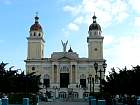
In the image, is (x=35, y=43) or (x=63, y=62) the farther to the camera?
(x=35, y=43)

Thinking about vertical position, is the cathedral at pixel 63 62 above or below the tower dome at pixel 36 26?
below

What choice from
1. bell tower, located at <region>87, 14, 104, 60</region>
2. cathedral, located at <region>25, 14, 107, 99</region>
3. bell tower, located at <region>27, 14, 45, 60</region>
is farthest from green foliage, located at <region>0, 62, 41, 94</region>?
bell tower, located at <region>87, 14, 104, 60</region>

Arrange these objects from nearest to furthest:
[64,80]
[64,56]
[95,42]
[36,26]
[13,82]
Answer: [13,82], [64,56], [64,80], [95,42], [36,26]

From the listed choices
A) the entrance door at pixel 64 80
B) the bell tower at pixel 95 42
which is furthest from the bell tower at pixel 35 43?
the bell tower at pixel 95 42

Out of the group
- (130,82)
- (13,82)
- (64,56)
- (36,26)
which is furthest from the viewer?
(36,26)

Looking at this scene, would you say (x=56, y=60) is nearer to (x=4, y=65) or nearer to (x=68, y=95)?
(x=68, y=95)

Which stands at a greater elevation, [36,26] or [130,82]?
[36,26]

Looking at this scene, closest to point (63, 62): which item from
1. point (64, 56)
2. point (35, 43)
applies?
point (64, 56)

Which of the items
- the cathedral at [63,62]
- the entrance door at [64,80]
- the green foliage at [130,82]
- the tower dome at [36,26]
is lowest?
the green foliage at [130,82]

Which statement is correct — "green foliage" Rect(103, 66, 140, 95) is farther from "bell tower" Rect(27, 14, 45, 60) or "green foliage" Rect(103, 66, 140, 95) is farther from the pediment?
"bell tower" Rect(27, 14, 45, 60)

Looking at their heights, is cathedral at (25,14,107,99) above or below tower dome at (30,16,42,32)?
below

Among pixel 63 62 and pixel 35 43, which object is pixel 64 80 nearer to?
pixel 63 62

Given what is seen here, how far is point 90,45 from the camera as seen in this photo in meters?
143

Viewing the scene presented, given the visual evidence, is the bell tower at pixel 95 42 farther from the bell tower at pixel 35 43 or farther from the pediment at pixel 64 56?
the bell tower at pixel 35 43
